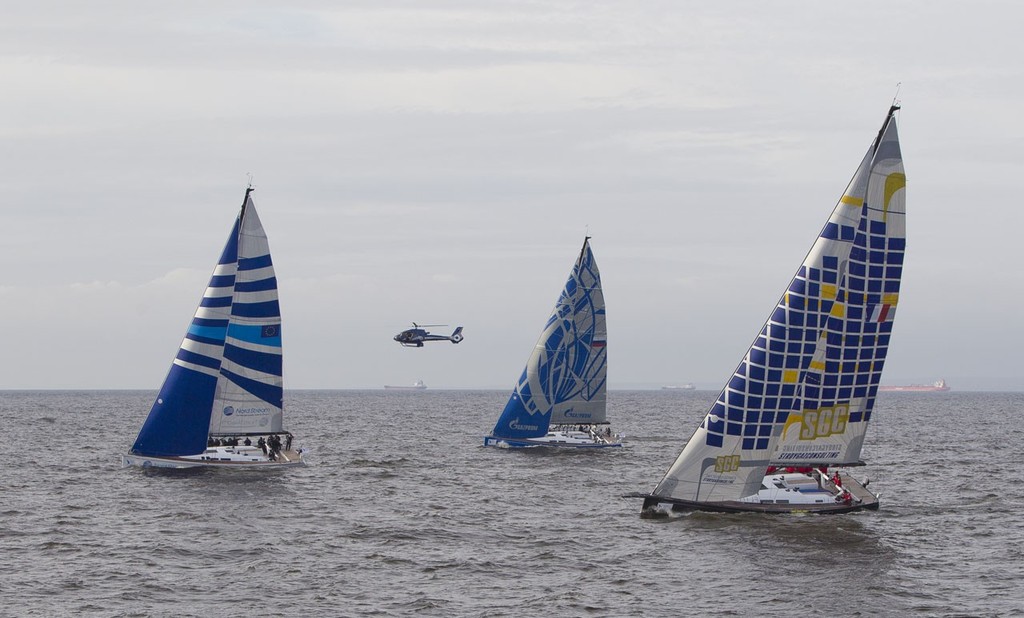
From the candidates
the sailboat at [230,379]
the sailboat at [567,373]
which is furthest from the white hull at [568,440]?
the sailboat at [230,379]

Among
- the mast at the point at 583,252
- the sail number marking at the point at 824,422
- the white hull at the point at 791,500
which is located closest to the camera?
the white hull at the point at 791,500

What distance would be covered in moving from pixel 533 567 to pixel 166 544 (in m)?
12.4

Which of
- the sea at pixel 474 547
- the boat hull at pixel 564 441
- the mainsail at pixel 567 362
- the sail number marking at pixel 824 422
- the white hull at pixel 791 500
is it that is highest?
the mainsail at pixel 567 362

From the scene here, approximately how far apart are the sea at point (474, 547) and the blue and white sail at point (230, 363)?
2288 millimetres

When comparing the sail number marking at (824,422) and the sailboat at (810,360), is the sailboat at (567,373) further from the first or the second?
the sail number marking at (824,422)

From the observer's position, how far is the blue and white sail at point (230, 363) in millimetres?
55688

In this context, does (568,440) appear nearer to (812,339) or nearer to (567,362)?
(567,362)

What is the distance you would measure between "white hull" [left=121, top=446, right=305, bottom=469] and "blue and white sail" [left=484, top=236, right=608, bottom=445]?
738 inches

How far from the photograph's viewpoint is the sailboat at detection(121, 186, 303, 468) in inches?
2194

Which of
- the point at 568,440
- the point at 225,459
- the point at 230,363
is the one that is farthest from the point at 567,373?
the point at 225,459

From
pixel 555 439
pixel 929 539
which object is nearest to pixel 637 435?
pixel 555 439

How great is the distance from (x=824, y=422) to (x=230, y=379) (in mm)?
28968

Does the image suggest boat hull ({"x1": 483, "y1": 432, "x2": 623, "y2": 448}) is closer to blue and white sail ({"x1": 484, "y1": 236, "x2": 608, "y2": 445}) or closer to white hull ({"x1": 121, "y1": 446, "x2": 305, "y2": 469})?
blue and white sail ({"x1": 484, "y1": 236, "x2": 608, "y2": 445})

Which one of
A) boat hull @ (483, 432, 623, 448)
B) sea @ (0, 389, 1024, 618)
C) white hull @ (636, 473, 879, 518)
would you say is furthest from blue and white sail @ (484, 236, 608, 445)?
white hull @ (636, 473, 879, 518)
